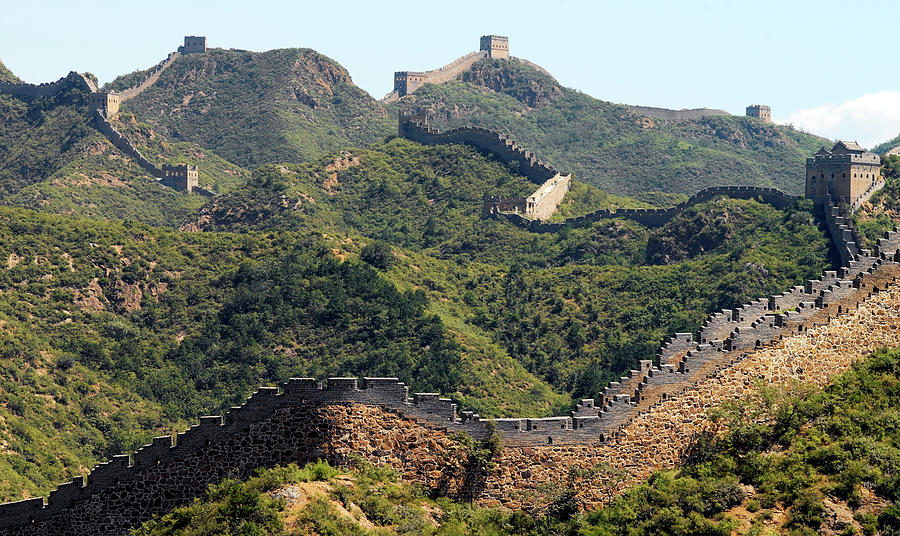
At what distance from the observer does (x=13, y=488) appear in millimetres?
68688

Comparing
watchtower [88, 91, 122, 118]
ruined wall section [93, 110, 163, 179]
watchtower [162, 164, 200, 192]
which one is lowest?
watchtower [162, 164, 200, 192]

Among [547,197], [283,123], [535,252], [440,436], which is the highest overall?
[283,123]

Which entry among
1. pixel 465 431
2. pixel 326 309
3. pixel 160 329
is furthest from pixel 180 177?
pixel 465 431

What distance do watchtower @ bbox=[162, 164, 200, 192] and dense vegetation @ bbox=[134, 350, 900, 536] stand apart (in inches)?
4482

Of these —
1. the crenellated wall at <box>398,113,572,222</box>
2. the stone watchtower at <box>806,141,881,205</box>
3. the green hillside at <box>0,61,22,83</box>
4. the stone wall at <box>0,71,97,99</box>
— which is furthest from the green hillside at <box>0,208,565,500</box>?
the green hillside at <box>0,61,22,83</box>

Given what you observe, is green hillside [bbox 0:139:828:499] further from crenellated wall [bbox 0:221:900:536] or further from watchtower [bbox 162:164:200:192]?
watchtower [bbox 162:164:200:192]

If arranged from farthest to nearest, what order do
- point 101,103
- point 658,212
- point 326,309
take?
1. point 101,103
2. point 658,212
3. point 326,309

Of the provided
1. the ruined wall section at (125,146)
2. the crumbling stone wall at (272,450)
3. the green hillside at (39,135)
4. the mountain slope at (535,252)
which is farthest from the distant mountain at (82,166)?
the crumbling stone wall at (272,450)

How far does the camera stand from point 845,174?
103562 mm

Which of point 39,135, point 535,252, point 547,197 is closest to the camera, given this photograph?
point 535,252

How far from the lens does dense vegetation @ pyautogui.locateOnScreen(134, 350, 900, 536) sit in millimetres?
43219

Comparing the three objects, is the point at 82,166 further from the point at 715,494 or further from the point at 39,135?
the point at 715,494

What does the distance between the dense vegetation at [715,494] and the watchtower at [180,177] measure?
373 ft

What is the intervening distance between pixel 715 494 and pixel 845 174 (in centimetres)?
6210
